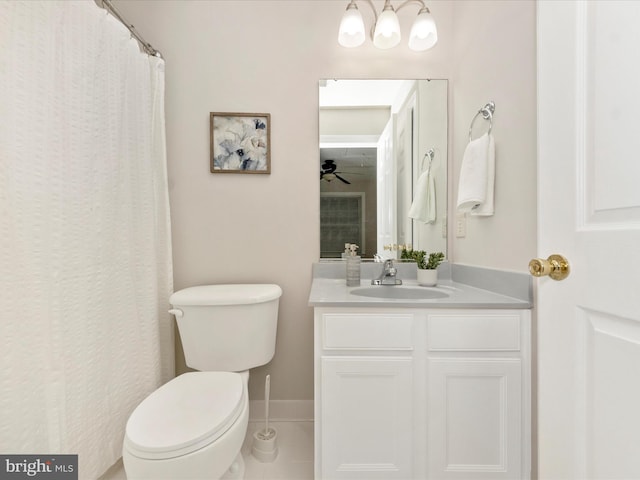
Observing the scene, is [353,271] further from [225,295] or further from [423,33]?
[423,33]

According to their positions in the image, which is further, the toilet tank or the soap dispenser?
the soap dispenser

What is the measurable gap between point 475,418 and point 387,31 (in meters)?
1.68

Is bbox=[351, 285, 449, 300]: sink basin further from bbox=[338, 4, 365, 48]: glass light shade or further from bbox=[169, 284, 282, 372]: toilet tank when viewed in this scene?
bbox=[338, 4, 365, 48]: glass light shade

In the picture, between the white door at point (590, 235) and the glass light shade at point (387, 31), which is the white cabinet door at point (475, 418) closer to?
the white door at point (590, 235)

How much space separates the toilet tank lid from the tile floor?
0.73m

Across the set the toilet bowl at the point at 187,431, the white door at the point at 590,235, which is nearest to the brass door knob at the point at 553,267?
the white door at the point at 590,235

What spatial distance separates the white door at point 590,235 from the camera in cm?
49

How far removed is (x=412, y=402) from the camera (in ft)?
3.65

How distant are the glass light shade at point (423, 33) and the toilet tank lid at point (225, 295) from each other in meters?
1.39

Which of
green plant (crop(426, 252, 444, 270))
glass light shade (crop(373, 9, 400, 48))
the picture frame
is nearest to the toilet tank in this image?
the picture frame

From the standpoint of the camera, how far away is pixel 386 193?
5.53ft

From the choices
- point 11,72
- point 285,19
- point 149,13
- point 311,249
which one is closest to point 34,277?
point 11,72

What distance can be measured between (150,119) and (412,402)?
1642mm

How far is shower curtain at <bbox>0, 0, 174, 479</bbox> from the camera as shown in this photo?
87cm
